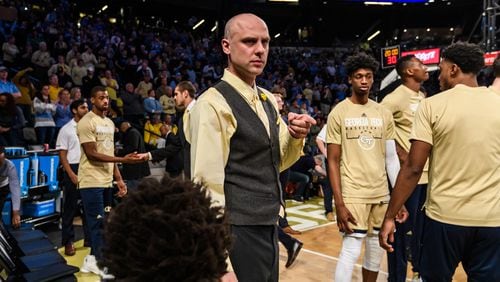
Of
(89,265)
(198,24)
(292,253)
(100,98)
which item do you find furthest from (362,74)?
(198,24)

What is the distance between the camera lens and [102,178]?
4.45 meters

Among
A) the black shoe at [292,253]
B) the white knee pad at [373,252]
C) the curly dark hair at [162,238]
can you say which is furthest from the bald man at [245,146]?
the black shoe at [292,253]

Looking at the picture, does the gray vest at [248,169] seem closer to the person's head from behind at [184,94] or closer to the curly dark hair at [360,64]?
the curly dark hair at [360,64]

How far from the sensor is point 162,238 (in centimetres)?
96

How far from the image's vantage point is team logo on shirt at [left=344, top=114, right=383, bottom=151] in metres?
3.12

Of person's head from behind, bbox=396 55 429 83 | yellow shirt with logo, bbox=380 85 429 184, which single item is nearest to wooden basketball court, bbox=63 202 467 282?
yellow shirt with logo, bbox=380 85 429 184

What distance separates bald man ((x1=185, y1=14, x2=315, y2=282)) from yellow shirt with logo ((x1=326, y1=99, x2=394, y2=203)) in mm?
1199

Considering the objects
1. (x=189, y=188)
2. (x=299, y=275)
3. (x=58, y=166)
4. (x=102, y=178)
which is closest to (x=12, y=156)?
(x=58, y=166)

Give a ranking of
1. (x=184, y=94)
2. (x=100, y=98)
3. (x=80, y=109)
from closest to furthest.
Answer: (x=100, y=98) → (x=184, y=94) → (x=80, y=109)

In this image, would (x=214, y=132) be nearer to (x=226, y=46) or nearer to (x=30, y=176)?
(x=226, y=46)

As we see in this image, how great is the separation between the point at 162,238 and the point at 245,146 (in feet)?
3.08

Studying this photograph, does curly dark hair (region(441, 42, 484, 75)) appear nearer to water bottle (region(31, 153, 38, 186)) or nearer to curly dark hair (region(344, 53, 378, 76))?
curly dark hair (region(344, 53, 378, 76))

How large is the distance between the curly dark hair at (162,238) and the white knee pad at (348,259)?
215cm

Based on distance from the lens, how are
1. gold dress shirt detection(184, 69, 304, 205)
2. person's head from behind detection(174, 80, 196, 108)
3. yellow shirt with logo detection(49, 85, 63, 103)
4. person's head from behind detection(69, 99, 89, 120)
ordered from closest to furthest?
gold dress shirt detection(184, 69, 304, 205) → person's head from behind detection(174, 80, 196, 108) → person's head from behind detection(69, 99, 89, 120) → yellow shirt with logo detection(49, 85, 63, 103)
